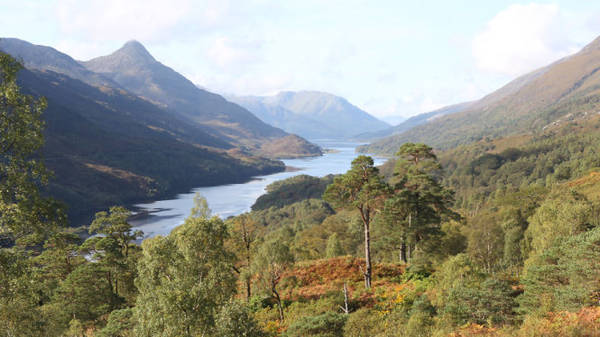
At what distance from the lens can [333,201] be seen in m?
29.6

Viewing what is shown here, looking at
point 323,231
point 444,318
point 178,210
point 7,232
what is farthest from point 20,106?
point 178,210

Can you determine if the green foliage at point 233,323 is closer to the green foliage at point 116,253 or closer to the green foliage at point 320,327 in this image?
the green foliage at point 320,327

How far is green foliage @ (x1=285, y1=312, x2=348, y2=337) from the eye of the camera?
63.9 feet

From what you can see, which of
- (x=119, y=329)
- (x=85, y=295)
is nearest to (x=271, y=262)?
(x=119, y=329)

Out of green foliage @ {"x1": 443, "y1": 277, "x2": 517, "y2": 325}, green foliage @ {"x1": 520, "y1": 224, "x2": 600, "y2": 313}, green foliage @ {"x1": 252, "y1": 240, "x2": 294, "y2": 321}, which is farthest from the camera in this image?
green foliage @ {"x1": 252, "y1": 240, "x2": 294, "y2": 321}

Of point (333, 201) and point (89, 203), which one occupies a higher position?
point (333, 201)

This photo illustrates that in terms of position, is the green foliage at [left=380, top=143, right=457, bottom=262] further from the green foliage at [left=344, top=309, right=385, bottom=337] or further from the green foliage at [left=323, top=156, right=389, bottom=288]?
the green foliage at [left=344, top=309, right=385, bottom=337]

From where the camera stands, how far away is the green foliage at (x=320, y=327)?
19.5 m

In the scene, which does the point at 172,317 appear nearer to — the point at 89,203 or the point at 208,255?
the point at 208,255

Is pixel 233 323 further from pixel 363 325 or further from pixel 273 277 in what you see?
pixel 273 277

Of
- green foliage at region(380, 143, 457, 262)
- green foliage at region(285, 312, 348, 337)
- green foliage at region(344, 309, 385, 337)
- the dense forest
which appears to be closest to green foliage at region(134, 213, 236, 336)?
the dense forest

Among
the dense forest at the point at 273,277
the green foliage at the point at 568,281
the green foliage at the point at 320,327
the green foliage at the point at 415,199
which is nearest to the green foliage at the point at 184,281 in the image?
the dense forest at the point at 273,277

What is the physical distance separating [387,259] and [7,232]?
6086cm

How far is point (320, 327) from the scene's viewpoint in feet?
64.8
